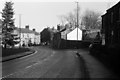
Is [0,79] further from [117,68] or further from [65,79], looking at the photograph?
[117,68]

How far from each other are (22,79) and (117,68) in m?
Answer: 6.97

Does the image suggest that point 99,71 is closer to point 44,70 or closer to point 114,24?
point 44,70

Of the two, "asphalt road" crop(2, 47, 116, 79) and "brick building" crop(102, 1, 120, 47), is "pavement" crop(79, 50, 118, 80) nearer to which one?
"asphalt road" crop(2, 47, 116, 79)

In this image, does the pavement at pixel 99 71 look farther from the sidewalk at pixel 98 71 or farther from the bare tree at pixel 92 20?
the bare tree at pixel 92 20

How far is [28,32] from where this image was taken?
135625 millimetres

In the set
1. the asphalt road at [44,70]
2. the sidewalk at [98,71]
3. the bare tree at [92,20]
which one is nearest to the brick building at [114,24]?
the sidewalk at [98,71]

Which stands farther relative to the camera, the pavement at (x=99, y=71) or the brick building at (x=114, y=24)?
the brick building at (x=114, y=24)

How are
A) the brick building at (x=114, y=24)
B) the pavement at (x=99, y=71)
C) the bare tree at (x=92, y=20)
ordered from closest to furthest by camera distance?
the pavement at (x=99, y=71) → the brick building at (x=114, y=24) → the bare tree at (x=92, y=20)

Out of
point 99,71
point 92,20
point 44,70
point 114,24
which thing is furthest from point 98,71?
point 92,20

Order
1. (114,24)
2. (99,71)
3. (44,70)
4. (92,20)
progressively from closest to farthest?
(99,71), (44,70), (114,24), (92,20)

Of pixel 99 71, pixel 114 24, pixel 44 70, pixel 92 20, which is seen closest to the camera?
pixel 99 71

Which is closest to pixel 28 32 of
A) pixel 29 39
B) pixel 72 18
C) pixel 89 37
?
pixel 29 39

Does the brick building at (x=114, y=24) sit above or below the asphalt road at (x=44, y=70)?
above

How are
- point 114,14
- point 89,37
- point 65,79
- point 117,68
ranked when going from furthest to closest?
point 89,37 < point 114,14 < point 117,68 < point 65,79
